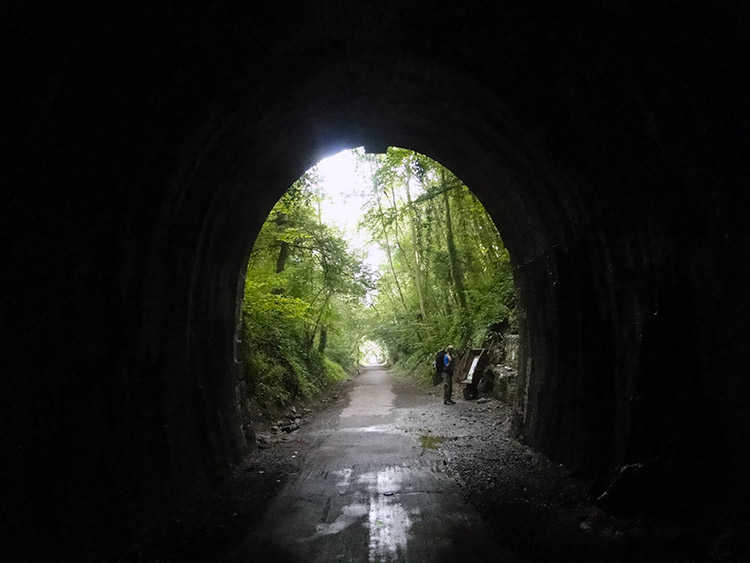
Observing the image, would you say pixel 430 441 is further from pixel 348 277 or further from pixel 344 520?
pixel 348 277

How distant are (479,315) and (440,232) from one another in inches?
208

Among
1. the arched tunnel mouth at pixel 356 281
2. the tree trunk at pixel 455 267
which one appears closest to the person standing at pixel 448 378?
the arched tunnel mouth at pixel 356 281

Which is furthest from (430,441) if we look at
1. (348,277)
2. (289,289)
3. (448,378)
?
(289,289)

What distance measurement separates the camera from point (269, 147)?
5738 mm

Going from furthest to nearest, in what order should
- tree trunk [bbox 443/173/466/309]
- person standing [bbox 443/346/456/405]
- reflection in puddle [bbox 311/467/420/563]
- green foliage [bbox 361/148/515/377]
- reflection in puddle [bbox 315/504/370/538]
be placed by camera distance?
1. tree trunk [bbox 443/173/466/309]
2. green foliage [bbox 361/148/515/377]
3. person standing [bbox 443/346/456/405]
4. reflection in puddle [bbox 315/504/370/538]
5. reflection in puddle [bbox 311/467/420/563]

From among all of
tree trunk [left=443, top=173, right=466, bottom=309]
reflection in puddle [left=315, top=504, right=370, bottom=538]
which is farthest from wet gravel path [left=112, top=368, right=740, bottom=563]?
tree trunk [left=443, top=173, right=466, bottom=309]

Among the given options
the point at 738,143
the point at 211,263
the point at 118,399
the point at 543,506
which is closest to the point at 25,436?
the point at 118,399

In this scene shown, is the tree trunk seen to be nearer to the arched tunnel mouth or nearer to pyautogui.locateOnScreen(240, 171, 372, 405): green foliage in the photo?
the arched tunnel mouth

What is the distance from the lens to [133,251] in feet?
13.0

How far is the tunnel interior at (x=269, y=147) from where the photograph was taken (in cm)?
274

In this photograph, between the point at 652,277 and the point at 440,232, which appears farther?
the point at 440,232

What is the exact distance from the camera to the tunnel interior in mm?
2736

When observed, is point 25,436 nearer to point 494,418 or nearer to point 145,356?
point 145,356

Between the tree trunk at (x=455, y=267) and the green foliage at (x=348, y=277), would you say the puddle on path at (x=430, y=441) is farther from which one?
the tree trunk at (x=455, y=267)
